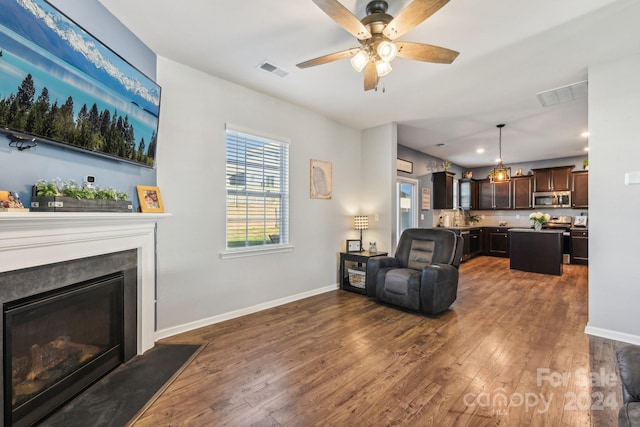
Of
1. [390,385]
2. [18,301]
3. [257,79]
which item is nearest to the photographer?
[18,301]

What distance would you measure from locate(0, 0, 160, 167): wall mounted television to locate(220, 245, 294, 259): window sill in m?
1.34

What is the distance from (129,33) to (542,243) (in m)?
7.36

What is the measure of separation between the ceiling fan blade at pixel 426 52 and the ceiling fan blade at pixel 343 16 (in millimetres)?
270

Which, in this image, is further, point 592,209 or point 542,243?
point 542,243

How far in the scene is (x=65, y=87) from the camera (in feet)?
5.53

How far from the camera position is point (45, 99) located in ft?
5.19

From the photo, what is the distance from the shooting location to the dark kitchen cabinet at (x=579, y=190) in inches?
261

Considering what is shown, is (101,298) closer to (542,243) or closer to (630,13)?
(630,13)

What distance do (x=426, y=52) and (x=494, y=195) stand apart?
740 cm

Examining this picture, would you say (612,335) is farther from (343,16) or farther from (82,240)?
(82,240)

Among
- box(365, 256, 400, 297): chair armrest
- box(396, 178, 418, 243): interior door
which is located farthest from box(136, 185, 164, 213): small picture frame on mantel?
box(396, 178, 418, 243): interior door

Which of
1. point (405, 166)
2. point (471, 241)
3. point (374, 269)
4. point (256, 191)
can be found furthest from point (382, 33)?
point (471, 241)

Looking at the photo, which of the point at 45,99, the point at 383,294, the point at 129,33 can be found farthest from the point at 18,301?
the point at 383,294

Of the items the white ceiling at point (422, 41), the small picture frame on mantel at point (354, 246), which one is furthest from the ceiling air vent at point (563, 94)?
the small picture frame on mantel at point (354, 246)
